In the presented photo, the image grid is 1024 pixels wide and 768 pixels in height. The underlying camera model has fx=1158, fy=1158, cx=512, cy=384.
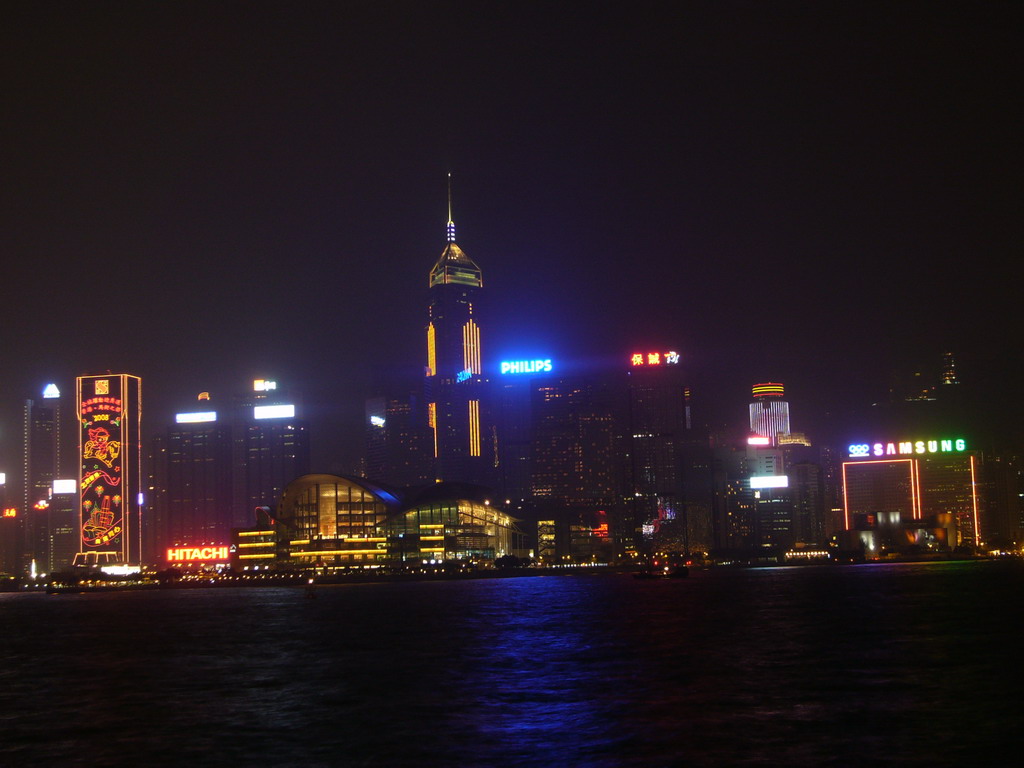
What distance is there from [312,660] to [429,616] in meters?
43.9

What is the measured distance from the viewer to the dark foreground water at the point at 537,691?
3991 centimetres

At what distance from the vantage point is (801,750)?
125 feet

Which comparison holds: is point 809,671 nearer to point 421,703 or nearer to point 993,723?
point 993,723

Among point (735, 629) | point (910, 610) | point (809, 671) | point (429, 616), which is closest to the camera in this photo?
point (809, 671)

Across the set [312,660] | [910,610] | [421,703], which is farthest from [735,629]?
[421,703]

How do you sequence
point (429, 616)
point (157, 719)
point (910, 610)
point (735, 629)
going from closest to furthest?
point (157, 719)
point (735, 629)
point (910, 610)
point (429, 616)

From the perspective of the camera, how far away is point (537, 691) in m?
54.4

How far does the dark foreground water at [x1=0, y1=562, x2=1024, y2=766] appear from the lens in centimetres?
3991

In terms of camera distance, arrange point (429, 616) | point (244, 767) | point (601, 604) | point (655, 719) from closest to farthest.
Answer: point (244, 767) < point (655, 719) < point (429, 616) < point (601, 604)

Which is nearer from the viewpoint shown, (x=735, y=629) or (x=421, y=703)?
(x=421, y=703)

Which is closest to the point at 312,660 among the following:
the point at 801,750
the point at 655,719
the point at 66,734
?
the point at 66,734

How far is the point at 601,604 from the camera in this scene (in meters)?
130

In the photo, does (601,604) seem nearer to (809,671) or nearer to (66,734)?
(809,671)

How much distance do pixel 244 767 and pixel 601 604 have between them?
94.4 meters
